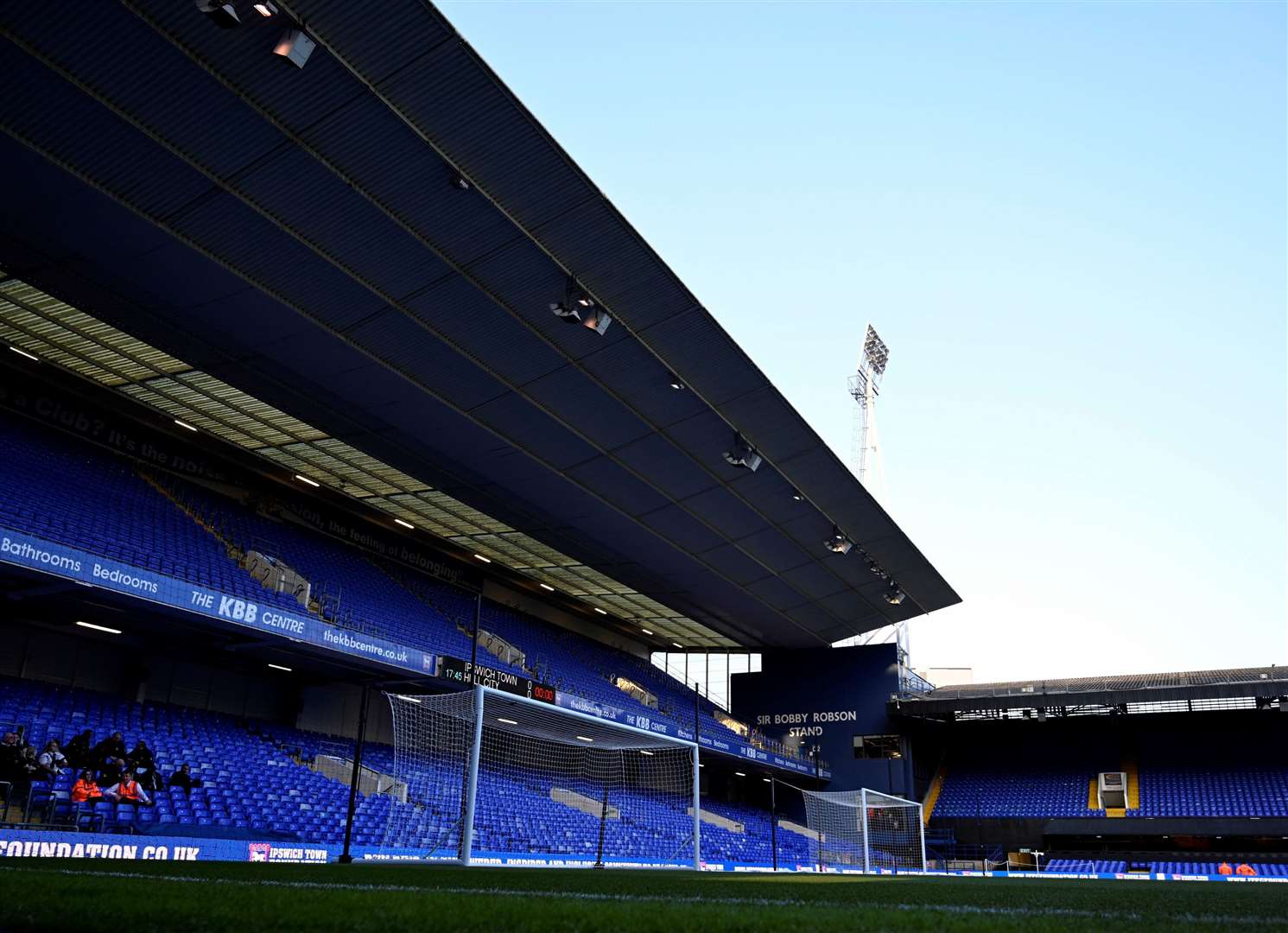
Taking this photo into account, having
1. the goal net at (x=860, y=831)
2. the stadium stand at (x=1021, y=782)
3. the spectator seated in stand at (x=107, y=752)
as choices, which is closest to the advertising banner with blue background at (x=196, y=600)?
the spectator seated in stand at (x=107, y=752)

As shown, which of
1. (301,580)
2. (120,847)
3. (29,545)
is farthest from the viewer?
(301,580)

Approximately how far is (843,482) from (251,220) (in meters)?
18.5

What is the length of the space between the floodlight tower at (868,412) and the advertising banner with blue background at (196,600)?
93.4 feet

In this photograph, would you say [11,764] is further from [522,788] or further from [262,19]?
[522,788]

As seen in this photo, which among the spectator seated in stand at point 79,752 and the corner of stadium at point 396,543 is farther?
the spectator seated in stand at point 79,752

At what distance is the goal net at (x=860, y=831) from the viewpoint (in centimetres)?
3597

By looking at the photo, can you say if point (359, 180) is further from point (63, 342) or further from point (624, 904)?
point (624, 904)

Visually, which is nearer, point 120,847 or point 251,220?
point 120,847

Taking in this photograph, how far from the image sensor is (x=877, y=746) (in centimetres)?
4216

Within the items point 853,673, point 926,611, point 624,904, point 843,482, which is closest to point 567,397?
point 843,482

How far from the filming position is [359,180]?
52.5ft

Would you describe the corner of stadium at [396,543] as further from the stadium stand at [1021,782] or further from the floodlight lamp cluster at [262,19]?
the stadium stand at [1021,782]

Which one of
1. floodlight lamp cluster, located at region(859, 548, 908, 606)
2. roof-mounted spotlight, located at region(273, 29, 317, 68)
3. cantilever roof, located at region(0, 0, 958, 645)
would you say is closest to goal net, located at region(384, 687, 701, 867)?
cantilever roof, located at region(0, 0, 958, 645)

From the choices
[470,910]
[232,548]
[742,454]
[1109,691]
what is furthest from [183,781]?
[1109,691]
